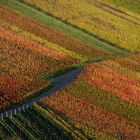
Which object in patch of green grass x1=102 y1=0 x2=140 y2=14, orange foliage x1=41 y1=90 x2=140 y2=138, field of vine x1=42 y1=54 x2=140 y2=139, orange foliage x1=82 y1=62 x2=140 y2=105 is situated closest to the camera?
orange foliage x1=41 y1=90 x2=140 y2=138

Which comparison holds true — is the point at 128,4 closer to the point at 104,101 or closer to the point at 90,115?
the point at 104,101

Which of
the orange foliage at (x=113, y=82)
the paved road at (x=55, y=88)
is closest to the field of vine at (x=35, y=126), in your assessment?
the paved road at (x=55, y=88)

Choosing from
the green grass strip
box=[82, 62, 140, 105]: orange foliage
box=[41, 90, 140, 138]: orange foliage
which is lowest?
the green grass strip

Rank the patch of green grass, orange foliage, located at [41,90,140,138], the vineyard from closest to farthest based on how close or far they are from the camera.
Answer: the vineyard → orange foliage, located at [41,90,140,138] → the patch of green grass

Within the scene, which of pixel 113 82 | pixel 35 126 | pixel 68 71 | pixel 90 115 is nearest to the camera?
pixel 35 126

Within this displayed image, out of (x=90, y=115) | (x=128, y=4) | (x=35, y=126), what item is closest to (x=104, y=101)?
(x=90, y=115)

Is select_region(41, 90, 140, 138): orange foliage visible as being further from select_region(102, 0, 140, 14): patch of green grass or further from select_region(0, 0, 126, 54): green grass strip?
select_region(102, 0, 140, 14): patch of green grass

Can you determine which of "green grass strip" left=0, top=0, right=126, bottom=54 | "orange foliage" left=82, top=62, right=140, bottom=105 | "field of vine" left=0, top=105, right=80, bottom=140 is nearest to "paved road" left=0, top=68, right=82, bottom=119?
"field of vine" left=0, top=105, right=80, bottom=140

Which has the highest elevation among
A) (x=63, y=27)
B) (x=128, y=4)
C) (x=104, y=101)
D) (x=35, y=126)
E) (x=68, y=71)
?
(x=35, y=126)
